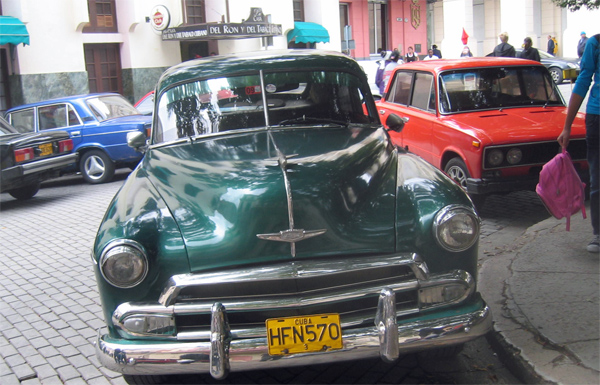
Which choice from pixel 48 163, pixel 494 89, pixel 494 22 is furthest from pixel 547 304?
pixel 494 22

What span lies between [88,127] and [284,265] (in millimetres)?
9293

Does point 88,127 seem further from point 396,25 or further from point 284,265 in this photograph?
point 396,25

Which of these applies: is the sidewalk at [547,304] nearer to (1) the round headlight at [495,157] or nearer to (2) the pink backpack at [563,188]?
(2) the pink backpack at [563,188]

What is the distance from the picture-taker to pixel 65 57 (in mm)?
19797

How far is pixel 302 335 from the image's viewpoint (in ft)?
9.75

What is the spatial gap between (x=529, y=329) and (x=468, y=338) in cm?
92

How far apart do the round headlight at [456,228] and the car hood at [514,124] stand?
344 cm

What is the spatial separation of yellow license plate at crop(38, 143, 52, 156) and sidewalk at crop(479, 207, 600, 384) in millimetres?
7228

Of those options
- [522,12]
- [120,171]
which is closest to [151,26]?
[120,171]

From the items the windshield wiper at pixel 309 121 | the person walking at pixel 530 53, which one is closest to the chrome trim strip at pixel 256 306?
the windshield wiper at pixel 309 121

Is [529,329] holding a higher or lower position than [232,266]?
Result: lower

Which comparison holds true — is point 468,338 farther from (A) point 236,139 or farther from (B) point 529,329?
(A) point 236,139

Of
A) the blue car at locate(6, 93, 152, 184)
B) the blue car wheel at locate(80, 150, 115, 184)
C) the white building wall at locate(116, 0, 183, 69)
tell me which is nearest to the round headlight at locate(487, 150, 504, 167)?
the blue car at locate(6, 93, 152, 184)

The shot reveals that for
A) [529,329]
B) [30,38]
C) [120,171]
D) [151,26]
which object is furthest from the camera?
[151,26]
